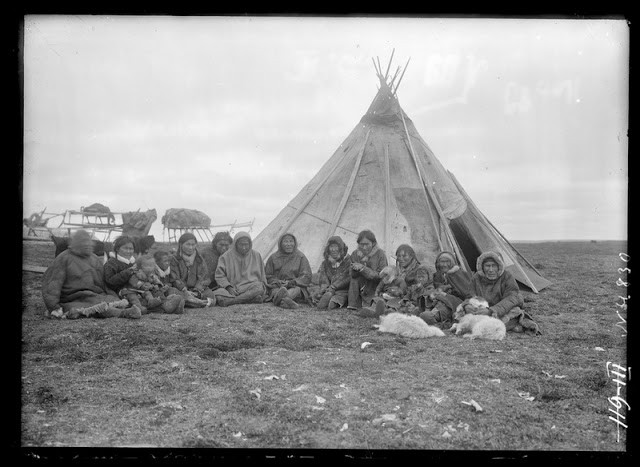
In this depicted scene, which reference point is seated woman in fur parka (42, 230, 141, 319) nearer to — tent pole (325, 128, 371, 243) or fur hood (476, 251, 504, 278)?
tent pole (325, 128, 371, 243)

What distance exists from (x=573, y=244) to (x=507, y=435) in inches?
101

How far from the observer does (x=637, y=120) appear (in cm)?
471

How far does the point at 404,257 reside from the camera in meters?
5.86

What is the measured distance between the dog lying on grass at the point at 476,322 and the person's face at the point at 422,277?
460mm

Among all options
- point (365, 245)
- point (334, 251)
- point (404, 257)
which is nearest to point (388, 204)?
point (365, 245)

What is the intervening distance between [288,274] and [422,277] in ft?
5.02

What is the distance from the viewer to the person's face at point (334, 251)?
20.0 ft

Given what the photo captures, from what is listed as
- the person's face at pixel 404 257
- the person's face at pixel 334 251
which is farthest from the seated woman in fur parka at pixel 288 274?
the person's face at pixel 404 257

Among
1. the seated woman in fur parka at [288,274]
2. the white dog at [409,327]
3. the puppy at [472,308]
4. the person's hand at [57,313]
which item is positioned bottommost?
the white dog at [409,327]

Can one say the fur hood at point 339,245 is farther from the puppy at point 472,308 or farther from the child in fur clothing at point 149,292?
the child in fur clothing at point 149,292

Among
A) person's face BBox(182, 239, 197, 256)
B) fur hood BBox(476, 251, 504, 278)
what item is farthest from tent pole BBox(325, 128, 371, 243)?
fur hood BBox(476, 251, 504, 278)

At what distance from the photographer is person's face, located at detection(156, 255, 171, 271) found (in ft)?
18.7
